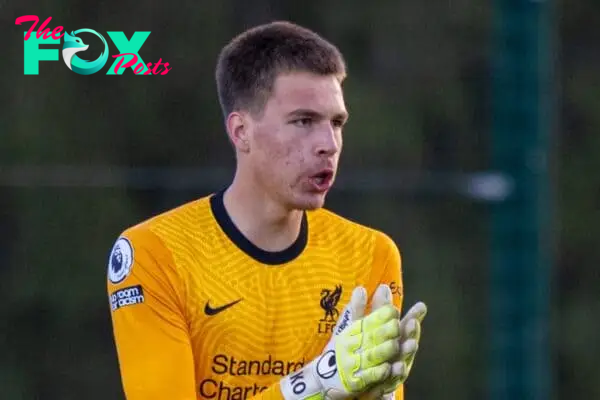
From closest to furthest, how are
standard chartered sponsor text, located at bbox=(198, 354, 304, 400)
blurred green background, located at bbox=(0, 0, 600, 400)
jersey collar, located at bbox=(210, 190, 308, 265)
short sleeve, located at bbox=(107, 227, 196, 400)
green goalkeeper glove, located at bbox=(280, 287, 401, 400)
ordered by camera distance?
1. green goalkeeper glove, located at bbox=(280, 287, 401, 400)
2. short sleeve, located at bbox=(107, 227, 196, 400)
3. standard chartered sponsor text, located at bbox=(198, 354, 304, 400)
4. jersey collar, located at bbox=(210, 190, 308, 265)
5. blurred green background, located at bbox=(0, 0, 600, 400)

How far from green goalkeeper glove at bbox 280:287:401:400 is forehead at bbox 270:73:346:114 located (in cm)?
47

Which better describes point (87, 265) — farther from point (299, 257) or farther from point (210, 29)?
point (299, 257)

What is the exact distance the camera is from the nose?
3.67 meters

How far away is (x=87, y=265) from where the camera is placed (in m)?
7.05

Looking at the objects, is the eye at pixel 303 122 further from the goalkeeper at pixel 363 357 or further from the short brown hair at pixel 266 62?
the goalkeeper at pixel 363 357

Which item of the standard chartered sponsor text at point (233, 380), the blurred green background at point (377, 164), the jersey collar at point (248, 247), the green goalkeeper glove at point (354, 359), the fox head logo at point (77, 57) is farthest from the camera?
the fox head logo at point (77, 57)

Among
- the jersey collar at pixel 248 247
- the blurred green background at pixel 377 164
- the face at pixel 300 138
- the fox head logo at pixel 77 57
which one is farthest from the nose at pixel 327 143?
the fox head logo at pixel 77 57

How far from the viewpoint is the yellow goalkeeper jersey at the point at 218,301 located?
3.67 m

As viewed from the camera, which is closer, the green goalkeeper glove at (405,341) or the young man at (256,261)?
the green goalkeeper glove at (405,341)

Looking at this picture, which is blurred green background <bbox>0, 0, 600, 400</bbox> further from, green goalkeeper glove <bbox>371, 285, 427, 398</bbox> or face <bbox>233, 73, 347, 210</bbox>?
green goalkeeper glove <bbox>371, 285, 427, 398</bbox>

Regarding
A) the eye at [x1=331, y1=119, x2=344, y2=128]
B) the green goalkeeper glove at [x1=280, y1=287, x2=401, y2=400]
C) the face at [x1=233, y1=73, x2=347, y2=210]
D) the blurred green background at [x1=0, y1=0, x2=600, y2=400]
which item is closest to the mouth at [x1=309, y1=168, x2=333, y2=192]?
the face at [x1=233, y1=73, x2=347, y2=210]

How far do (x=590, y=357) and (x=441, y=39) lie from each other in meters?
1.89

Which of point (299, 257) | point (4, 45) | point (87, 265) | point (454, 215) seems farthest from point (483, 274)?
point (299, 257)

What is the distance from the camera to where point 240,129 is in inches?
150
